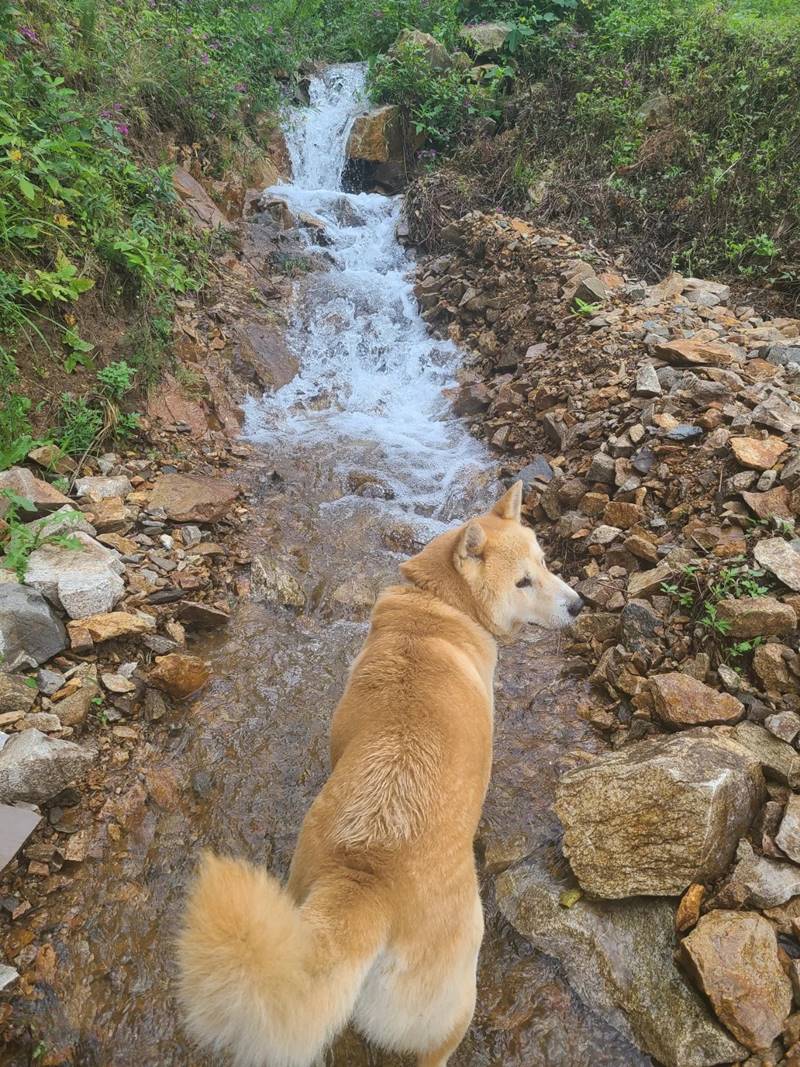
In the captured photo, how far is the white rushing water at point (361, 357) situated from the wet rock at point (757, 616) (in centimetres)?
306

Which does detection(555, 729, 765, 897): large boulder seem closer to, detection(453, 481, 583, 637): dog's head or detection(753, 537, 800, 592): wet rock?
detection(453, 481, 583, 637): dog's head

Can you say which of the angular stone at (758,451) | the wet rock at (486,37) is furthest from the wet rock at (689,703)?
the wet rock at (486,37)

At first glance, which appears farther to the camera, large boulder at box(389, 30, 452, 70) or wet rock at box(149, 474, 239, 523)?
large boulder at box(389, 30, 452, 70)

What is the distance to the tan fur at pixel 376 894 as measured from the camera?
A: 1384mm

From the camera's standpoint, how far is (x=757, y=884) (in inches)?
93.7

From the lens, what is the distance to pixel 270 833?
3.00m

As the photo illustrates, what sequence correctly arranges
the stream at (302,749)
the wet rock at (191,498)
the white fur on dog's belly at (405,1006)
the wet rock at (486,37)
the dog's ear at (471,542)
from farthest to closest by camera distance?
1. the wet rock at (486,37)
2. the wet rock at (191,498)
3. the dog's ear at (471,542)
4. the stream at (302,749)
5. the white fur on dog's belly at (405,1006)

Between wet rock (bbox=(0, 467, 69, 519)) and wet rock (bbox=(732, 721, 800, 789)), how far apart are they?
4.39m

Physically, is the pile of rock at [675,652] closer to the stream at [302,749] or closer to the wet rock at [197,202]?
the stream at [302,749]

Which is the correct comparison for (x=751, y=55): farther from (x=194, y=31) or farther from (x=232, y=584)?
(x=232, y=584)

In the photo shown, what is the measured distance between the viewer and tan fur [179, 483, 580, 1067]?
54.5 inches

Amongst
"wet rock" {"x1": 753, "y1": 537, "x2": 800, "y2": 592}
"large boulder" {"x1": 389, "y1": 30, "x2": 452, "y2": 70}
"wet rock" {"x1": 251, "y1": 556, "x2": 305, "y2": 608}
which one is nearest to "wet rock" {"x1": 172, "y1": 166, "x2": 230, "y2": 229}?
"wet rock" {"x1": 251, "y1": 556, "x2": 305, "y2": 608}

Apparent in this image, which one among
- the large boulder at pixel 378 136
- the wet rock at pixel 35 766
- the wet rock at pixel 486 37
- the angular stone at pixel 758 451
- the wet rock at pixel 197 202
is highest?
the wet rock at pixel 486 37

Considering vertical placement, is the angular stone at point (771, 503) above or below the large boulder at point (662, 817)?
above
